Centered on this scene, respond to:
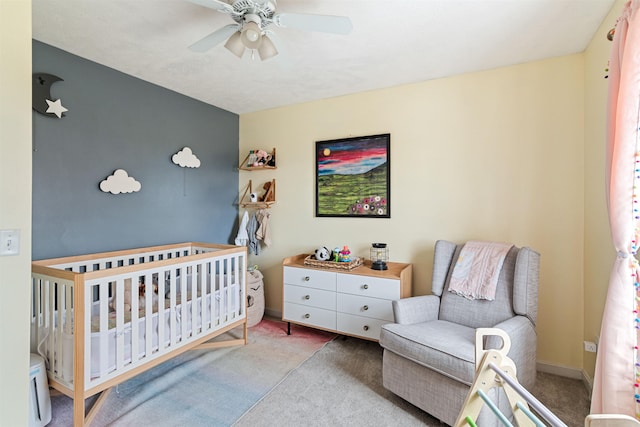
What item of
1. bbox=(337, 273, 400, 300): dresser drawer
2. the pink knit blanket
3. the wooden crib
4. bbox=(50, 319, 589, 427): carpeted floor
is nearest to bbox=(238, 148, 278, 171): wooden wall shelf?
the wooden crib

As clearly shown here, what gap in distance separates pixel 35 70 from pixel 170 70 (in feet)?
2.79

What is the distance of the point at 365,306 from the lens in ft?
8.30

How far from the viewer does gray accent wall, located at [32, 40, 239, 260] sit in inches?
83.7

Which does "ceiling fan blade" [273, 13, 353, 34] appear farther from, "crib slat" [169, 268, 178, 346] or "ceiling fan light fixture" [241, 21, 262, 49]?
"crib slat" [169, 268, 178, 346]

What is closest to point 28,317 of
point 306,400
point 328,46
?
point 306,400

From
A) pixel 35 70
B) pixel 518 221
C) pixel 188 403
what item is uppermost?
pixel 35 70

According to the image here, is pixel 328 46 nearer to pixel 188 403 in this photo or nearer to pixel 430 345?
pixel 430 345

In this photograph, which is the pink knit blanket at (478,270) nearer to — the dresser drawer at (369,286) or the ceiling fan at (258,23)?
the dresser drawer at (369,286)

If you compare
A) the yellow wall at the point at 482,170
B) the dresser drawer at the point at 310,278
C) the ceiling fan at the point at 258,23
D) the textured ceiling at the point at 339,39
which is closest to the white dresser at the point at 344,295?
the dresser drawer at the point at 310,278

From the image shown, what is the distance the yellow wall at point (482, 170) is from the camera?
2186 millimetres

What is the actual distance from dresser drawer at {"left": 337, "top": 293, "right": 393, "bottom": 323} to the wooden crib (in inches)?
39.0

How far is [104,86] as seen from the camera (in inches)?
94.7

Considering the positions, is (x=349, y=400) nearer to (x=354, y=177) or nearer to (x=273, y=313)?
(x=273, y=313)

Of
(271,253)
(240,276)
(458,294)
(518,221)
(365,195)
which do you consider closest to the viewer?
(458,294)
